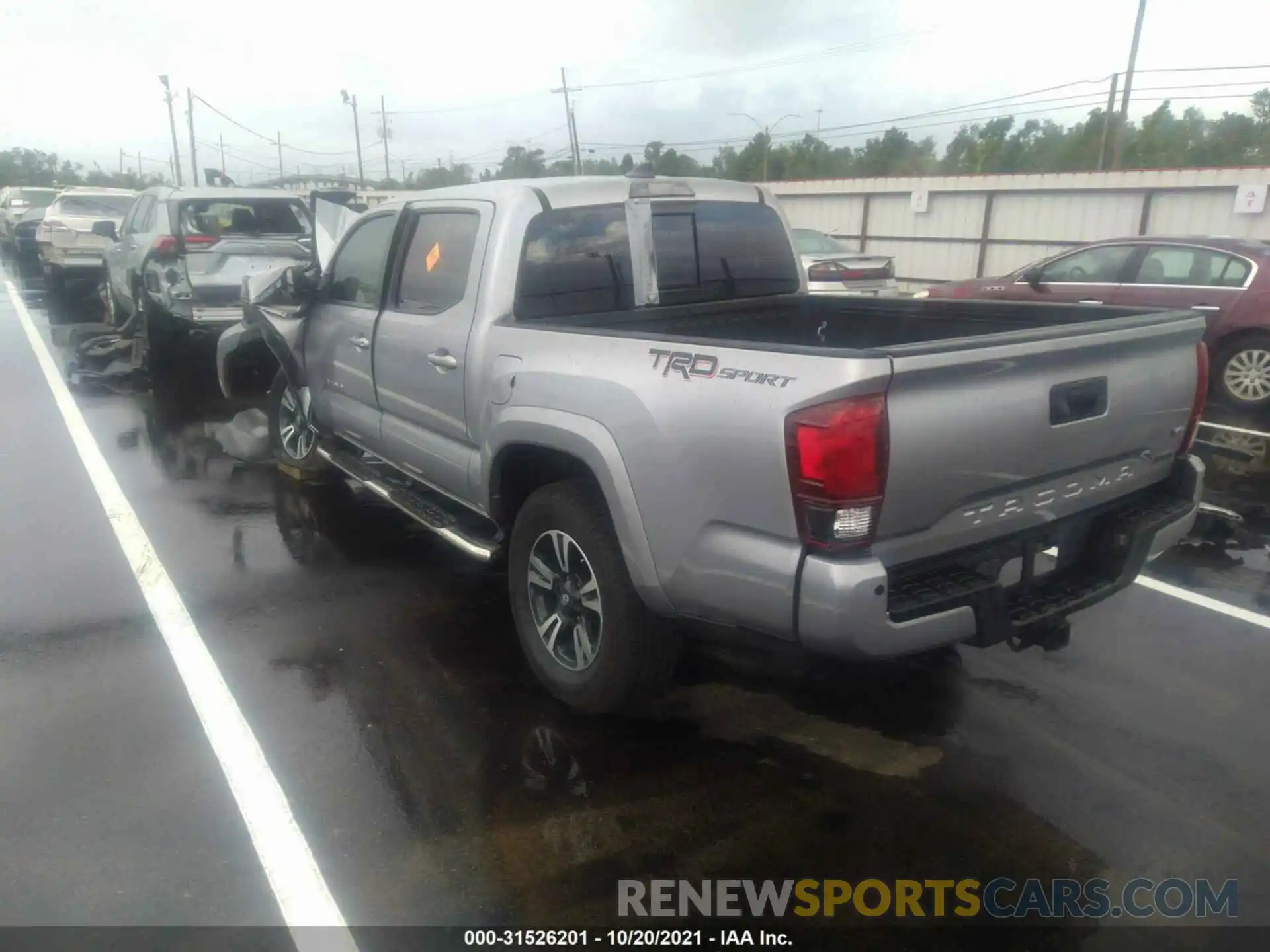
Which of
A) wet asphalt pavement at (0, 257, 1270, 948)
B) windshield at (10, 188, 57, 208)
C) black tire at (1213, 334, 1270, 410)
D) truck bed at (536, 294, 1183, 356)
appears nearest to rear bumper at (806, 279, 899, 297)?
black tire at (1213, 334, 1270, 410)

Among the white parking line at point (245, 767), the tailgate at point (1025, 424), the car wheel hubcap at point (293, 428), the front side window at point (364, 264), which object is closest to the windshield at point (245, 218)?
the car wheel hubcap at point (293, 428)

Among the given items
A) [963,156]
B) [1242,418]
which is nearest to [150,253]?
[1242,418]

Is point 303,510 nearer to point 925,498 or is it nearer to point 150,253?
point 925,498

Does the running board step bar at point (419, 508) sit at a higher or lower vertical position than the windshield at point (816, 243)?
lower

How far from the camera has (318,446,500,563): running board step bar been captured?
4.19 meters

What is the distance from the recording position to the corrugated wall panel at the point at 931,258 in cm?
1988

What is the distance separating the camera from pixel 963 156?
58.1 m

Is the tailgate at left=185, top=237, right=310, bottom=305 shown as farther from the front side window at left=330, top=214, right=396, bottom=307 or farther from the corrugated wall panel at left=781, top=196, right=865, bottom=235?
the corrugated wall panel at left=781, top=196, right=865, bottom=235

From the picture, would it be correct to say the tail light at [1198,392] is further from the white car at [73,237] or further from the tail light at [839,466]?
the white car at [73,237]

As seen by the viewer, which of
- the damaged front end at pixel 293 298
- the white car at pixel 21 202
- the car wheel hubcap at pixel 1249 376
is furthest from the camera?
the white car at pixel 21 202

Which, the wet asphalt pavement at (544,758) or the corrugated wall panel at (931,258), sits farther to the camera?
the corrugated wall panel at (931,258)

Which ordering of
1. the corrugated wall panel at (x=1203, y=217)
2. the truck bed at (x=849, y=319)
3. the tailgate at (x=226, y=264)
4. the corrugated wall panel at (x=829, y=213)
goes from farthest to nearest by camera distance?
the corrugated wall panel at (x=829, y=213) → the corrugated wall panel at (x=1203, y=217) → the tailgate at (x=226, y=264) → the truck bed at (x=849, y=319)

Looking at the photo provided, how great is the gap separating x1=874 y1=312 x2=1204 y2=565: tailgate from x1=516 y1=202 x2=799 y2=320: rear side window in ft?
5.84

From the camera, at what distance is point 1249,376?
9117mm
